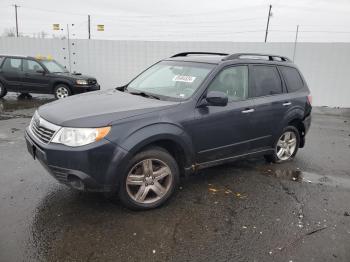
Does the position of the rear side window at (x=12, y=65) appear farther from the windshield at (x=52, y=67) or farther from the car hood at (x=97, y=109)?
the car hood at (x=97, y=109)

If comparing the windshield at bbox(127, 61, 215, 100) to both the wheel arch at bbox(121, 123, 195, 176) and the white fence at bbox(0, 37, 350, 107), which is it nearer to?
the wheel arch at bbox(121, 123, 195, 176)

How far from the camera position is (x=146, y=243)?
3.12m

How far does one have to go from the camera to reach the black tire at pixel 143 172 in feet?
11.5

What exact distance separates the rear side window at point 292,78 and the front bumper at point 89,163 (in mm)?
3332

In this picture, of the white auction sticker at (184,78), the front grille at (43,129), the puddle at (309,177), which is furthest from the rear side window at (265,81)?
the front grille at (43,129)

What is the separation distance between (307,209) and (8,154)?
15.8 ft

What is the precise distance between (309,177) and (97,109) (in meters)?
3.47

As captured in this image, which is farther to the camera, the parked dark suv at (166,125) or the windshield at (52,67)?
the windshield at (52,67)

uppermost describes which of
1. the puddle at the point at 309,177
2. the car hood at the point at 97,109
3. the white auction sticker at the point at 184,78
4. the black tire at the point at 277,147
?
the white auction sticker at the point at 184,78

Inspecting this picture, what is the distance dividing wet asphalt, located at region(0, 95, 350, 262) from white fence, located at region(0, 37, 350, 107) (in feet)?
27.1

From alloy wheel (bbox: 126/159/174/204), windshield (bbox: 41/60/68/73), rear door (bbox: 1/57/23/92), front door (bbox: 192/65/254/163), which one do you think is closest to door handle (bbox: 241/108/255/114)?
front door (bbox: 192/65/254/163)

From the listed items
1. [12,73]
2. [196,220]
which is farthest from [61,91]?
[196,220]

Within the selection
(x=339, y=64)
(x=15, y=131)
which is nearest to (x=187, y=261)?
(x=15, y=131)

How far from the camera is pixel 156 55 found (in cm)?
1448
